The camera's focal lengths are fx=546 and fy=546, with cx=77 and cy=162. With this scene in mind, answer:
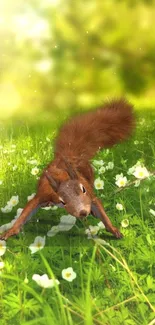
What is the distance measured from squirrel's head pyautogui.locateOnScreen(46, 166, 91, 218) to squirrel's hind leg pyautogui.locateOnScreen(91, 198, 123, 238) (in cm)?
8

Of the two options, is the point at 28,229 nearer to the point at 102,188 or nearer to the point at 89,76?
the point at 102,188

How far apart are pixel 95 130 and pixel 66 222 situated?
0.23 m

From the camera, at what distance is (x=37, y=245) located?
1.18 metres

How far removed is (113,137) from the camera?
1376 millimetres

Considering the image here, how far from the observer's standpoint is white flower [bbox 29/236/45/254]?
116cm

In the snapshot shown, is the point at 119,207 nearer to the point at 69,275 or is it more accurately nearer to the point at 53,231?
the point at 53,231

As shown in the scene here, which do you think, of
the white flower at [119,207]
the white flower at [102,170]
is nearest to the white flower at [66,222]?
the white flower at [119,207]

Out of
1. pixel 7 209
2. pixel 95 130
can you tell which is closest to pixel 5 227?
pixel 7 209

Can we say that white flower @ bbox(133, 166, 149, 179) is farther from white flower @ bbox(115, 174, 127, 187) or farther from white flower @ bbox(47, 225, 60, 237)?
white flower @ bbox(47, 225, 60, 237)

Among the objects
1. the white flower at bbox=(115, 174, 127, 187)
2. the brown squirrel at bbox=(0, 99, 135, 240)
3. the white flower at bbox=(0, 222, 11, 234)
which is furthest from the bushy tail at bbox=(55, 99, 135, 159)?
the white flower at bbox=(0, 222, 11, 234)

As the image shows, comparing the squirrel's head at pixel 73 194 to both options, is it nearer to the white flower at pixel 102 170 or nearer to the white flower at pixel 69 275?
the white flower at pixel 69 275

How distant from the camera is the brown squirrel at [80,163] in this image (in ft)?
3.69

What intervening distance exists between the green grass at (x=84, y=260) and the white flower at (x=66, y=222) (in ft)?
0.05

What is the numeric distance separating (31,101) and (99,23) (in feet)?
1.39
